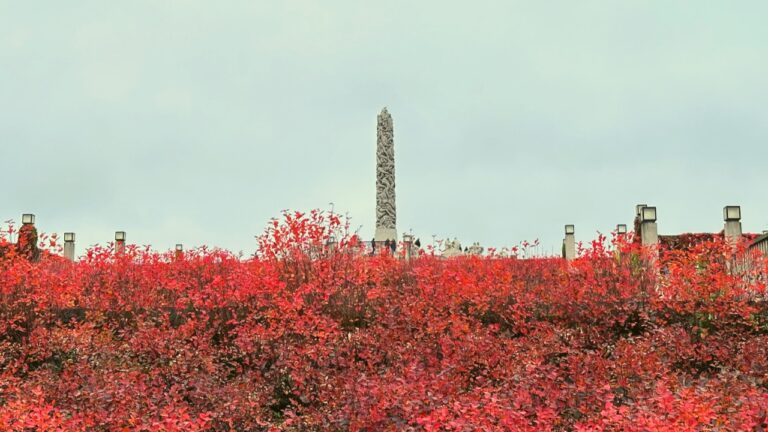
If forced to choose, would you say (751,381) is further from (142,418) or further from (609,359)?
(142,418)

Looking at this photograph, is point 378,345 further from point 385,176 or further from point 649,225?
point 385,176

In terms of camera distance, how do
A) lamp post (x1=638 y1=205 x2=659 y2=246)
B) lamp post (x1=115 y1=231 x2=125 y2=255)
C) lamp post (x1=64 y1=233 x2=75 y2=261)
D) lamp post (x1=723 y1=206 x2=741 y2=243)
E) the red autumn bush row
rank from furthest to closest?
lamp post (x1=64 y1=233 x2=75 y2=261) < lamp post (x1=638 y1=205 x2=659 y2=246) < lamp post (x1=723 y1=206 x2=741 y2=243) < lamp post (x1=115 y1=231 x2=125 y2=255) < the red autumn bush row

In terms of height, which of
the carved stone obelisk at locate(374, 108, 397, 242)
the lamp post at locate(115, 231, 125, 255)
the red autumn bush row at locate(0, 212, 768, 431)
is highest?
the carved stone obelisk at locate(374, 108, 397, 242)

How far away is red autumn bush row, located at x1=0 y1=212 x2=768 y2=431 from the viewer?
15.7 feet

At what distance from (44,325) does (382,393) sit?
4.55 m

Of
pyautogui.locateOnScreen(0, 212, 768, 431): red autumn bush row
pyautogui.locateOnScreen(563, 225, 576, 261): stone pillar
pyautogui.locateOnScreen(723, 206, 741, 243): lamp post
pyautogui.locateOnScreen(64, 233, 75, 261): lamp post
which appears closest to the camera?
pyautogui.locateOnScreen(0, 212, 768, 431): red autumn bush row

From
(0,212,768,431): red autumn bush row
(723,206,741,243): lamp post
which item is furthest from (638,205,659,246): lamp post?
A: (0,212,768,431): red autumn bush row

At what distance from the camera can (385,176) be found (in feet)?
93.6

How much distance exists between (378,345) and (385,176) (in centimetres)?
2232

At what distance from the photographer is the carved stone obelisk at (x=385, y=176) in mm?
28500

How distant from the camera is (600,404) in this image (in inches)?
188

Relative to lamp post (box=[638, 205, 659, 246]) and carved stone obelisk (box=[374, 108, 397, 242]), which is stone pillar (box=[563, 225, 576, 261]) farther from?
lamp post (box=[638, 205, 659, 246])

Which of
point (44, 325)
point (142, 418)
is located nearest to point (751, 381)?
point (142, 418)

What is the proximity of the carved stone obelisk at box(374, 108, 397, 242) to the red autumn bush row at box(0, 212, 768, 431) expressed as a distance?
1912 centimetres
